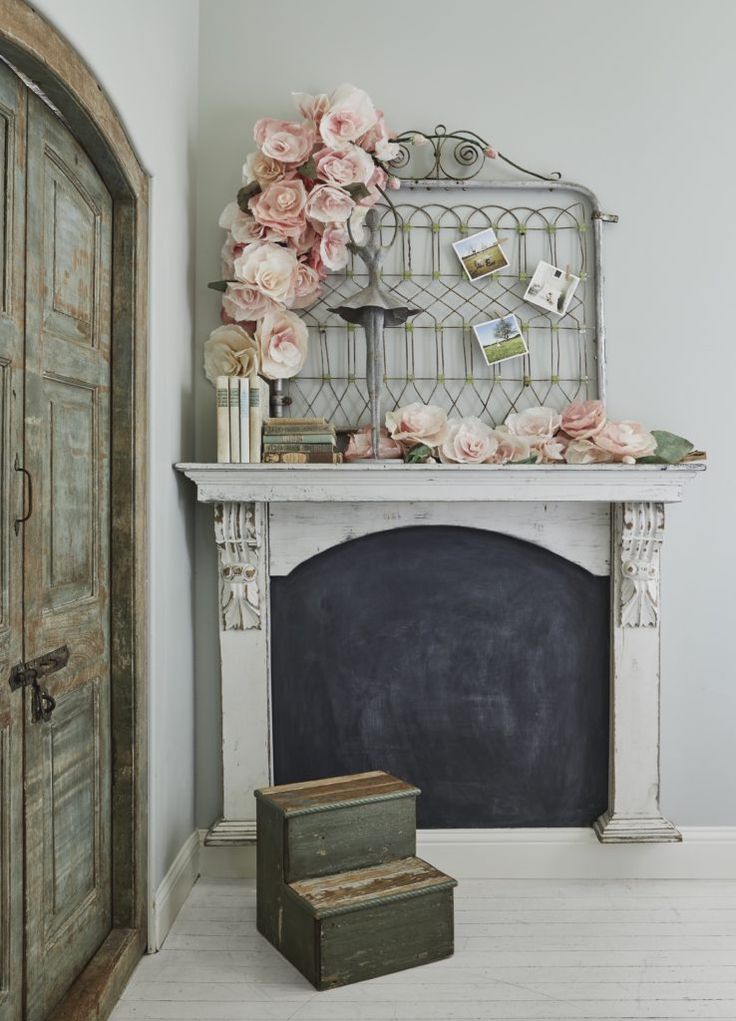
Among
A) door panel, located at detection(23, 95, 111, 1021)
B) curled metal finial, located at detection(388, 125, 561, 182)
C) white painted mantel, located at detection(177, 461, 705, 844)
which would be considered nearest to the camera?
door panel, located at detection(23, 95, 111, 1021)

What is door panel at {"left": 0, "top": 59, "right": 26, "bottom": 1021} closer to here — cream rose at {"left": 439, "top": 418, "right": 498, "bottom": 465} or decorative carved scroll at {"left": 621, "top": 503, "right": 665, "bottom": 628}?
cream rose at {"left": 439, "top": 418, "right": 498, "bottom": 465}

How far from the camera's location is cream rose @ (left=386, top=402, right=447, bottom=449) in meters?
2.55

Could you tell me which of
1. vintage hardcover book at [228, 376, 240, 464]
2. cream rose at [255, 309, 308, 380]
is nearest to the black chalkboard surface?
vintage hardcover book at [228, 376, 240, 464]

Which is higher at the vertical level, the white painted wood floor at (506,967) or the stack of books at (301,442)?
the stack of books at (301,442)

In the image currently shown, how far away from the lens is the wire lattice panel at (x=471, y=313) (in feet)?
8.98

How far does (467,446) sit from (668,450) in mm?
591

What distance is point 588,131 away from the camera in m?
2.74

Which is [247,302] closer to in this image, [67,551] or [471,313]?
[471,313]

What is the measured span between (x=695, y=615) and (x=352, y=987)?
1486 millimetres

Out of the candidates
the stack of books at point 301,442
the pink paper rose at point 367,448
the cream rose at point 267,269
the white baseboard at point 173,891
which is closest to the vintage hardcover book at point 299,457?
the stack of books at point 301,442

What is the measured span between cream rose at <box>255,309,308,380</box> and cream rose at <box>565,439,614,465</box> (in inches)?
32.8

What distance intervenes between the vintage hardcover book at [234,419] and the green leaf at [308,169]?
0.62 metres

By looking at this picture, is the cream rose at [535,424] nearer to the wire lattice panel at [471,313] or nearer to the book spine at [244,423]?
the wire lattice panel at [471,313]

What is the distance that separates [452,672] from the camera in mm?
2670
